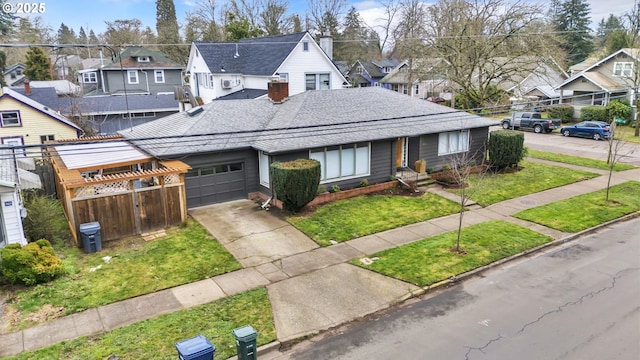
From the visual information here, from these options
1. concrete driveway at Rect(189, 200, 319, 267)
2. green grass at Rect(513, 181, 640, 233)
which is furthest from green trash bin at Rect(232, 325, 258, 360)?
green grass at Rect(513, 181, 640, 233)

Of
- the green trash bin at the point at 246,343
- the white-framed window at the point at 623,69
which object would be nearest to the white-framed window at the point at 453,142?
the green trash bin at the point at 246,343

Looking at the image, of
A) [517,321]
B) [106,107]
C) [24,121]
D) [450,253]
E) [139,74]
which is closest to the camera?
[517,321]

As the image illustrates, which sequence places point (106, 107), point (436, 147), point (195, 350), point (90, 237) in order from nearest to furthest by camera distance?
1. point (195, 350)
2. point (90, 237)
3. point (436, 147)
4. point (106, 107)

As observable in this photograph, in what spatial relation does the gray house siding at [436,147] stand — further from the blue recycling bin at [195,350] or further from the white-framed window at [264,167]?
the blue recycling bin at [195,350]

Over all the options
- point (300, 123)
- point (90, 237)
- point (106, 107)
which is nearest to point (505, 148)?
point (300, 123)

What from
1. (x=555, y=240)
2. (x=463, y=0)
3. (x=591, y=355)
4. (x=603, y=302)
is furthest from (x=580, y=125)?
(x=591, y=355)

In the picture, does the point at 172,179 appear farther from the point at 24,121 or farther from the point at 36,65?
the point at 36,65

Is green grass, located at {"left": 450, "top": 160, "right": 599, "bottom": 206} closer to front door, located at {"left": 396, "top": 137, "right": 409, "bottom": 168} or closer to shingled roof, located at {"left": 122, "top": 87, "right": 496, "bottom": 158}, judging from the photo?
front door, located at {"left": 396, "top": 137, "right": 409, "bottom": 168}
